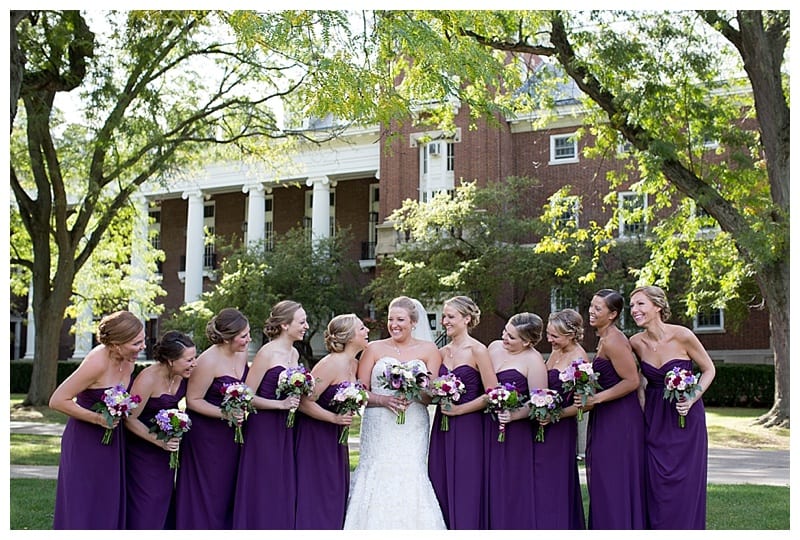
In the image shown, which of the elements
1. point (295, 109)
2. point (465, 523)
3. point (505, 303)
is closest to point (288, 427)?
point (465, 523)

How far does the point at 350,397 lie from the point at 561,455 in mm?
1847

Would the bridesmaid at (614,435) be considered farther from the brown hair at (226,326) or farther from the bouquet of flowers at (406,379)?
the brown hair at (226,326)

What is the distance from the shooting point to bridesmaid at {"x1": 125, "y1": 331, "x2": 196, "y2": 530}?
6938mm

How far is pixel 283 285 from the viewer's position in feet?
128

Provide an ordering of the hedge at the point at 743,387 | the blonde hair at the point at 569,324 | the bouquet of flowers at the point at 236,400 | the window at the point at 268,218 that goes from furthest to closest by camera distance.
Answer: the window at the point at 268,218
the hedge at the point at 743,387
the blonde hair at the point at 569,324
the bouquet of flowers at the point at 236,400

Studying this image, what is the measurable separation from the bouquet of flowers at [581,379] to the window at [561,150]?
105 ft

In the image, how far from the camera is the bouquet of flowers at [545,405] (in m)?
7.16

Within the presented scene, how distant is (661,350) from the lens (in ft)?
24.5

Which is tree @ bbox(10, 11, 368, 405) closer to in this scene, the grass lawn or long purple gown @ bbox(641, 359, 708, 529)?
the grass lawn

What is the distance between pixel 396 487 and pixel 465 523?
2.04 feet

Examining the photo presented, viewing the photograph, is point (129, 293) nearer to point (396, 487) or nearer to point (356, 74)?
point (356, 74)

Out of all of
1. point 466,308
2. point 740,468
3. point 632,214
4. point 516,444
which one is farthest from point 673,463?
point 632,214

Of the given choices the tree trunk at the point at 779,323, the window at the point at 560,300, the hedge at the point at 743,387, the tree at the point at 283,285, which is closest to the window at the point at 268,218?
the tree at the point at 283,285

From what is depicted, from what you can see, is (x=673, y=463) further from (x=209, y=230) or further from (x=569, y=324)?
(x=209, y=230)
